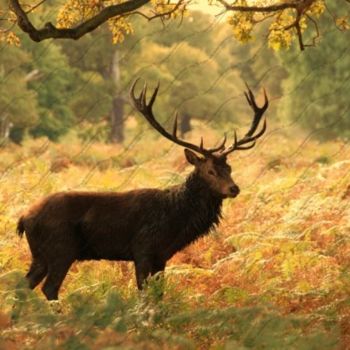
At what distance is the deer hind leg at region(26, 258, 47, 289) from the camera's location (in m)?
7.83

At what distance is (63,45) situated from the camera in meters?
42.8

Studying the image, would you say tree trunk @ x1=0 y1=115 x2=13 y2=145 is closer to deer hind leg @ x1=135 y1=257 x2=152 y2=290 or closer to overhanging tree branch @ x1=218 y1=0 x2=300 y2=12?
deer hind leg @ x1=135 y1=257 x2=152 y2=290

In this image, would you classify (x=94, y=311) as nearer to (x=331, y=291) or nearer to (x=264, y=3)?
(x=331, y=291)

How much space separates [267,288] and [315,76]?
28.0m

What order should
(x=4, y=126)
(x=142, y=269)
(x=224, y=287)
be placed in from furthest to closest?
(x=4, y=126) < (x=142, y=269) < (x=224, y=287)

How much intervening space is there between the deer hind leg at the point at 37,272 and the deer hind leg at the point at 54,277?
0.49 ft

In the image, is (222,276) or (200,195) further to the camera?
(222,276)

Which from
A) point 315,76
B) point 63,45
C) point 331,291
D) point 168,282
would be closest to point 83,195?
point 168,282

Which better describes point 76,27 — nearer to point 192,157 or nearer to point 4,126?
point 192,157

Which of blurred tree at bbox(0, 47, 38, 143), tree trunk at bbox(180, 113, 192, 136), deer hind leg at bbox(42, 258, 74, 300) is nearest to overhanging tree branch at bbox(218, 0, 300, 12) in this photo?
deer hind leg at bbox(42, 258, 74, 300)

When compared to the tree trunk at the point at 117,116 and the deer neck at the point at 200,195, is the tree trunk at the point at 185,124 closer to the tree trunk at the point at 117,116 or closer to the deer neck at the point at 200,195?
the tree trunk at the point at 117,116

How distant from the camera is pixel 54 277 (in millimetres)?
7688

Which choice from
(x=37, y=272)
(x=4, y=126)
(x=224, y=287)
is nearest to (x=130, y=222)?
(x=37, y=272)

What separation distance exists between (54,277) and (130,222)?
2.75 ft
